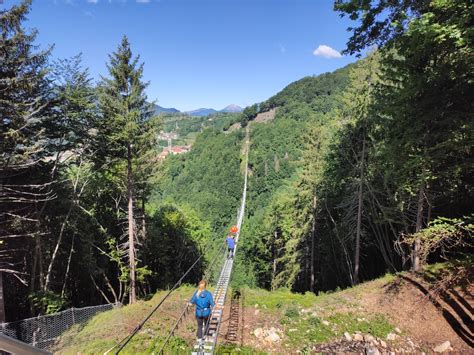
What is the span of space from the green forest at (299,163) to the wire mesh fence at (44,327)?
0.94m

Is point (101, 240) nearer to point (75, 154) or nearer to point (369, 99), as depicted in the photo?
point (75, 154)

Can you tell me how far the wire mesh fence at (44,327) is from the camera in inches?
350

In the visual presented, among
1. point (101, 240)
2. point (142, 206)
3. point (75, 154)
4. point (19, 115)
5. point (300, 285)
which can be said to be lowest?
point (300, 285)

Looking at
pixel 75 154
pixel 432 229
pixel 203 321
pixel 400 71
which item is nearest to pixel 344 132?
pixel 400 71

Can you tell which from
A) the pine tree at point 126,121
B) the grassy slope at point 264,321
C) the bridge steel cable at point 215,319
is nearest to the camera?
the bridge steel cable at point 215,319

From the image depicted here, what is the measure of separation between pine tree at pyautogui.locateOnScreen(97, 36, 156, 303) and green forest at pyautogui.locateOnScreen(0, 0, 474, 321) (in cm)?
6

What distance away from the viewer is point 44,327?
975 centimetres

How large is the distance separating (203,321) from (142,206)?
1326 centimetres

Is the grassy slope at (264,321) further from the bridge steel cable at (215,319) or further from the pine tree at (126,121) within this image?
the pine tree at (126,121)

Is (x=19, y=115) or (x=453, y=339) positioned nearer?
(x=453, y=339)

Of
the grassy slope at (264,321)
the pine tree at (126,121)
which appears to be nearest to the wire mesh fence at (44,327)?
the grassy slope at (264,321)

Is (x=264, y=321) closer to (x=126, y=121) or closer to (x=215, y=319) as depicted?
(x=215, y=319)

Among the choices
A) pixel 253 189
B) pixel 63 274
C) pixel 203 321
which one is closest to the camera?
pixel 203 321

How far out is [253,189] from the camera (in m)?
84.4
